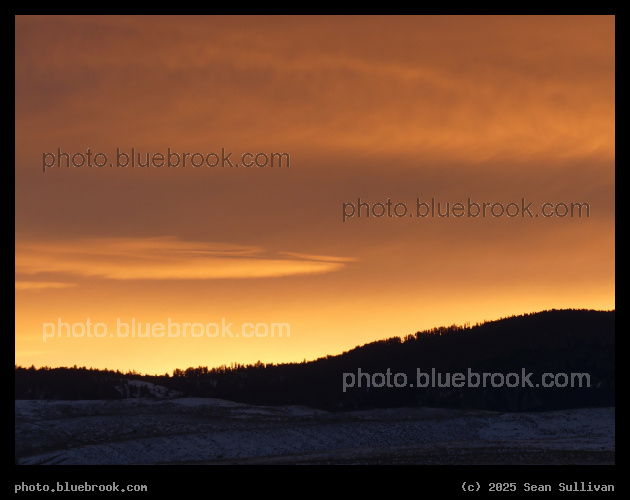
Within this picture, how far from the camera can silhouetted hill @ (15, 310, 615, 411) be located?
69875 millimetres

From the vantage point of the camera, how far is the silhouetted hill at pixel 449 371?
229ft

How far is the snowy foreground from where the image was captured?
43.7 m

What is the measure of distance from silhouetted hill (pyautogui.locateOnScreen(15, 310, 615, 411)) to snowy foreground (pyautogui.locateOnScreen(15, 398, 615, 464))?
590 cm

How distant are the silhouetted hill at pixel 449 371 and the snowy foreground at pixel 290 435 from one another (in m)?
5.90

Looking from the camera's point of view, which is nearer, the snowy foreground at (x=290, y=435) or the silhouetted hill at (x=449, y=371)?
the snowy foreground at (x=290, y=435)

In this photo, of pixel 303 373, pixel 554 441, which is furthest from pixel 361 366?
pixel 554 441

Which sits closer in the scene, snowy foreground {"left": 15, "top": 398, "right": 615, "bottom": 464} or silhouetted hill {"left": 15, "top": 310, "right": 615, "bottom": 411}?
snowy foreground {"left": 15, "top": 398, "right": 615, "bottom": 464}

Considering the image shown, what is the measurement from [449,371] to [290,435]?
29.4m

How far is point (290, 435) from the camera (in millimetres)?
52250

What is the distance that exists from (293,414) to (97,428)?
1681cm

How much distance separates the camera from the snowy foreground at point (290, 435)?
43.7 metres

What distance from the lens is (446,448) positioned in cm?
4800
